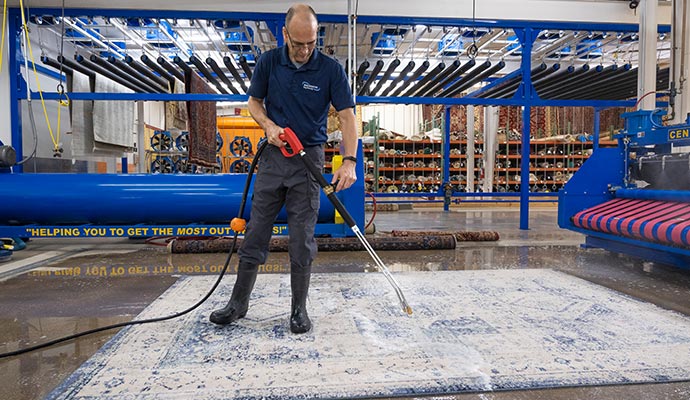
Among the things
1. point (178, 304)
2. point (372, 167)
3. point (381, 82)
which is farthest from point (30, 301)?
point (372, 167)

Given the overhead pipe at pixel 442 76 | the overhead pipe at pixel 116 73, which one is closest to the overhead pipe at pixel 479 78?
the overhead pipe at pixel 442 76

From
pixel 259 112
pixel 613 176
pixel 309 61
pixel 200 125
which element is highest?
pixel 200 125

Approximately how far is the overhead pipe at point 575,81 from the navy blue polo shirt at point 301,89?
6096 millimetres

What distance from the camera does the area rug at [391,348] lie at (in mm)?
1552

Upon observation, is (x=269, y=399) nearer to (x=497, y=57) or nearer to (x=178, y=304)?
(x=178, y=304)

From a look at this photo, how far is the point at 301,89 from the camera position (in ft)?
6.97

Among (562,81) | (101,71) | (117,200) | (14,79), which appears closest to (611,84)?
(562,81)

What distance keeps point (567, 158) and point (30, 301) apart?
38.3ft

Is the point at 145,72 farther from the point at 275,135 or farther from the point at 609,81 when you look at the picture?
the point at 609,81

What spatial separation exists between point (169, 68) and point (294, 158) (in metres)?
5.09

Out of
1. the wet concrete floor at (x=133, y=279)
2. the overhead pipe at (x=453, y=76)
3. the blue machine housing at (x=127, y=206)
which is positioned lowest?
the wet concrete floor at (x=133, y=279)

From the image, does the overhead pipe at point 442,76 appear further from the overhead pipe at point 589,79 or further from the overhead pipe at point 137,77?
the overhead pipe at point 137,77

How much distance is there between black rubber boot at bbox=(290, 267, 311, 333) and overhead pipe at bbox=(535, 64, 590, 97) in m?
6.10

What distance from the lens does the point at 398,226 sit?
22.1ft
